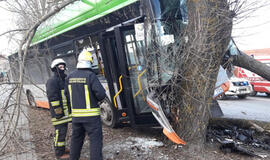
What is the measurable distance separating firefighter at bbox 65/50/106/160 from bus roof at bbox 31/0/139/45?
1940 mm

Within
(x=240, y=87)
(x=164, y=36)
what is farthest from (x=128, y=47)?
(x=240, y=87)

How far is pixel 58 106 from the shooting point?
3.46m

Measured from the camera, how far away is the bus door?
4.11 metres

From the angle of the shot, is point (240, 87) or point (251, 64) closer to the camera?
point (251, 64)

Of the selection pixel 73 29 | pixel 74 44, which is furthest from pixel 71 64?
pixel 73 29

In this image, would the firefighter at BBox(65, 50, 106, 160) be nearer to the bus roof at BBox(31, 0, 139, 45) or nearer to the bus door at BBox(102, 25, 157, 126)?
the bus door at BBox(102, 25, 157, 126)

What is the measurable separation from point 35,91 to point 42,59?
2.25 metres

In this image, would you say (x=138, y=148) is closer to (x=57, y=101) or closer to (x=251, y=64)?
(x=57, y=101)

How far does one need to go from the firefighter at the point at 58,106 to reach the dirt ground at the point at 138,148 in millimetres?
293

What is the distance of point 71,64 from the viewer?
5668mm

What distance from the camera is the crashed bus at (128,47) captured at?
11.6 ft

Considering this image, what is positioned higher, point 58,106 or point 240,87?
point 58,106

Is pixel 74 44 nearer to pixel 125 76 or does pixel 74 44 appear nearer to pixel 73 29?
pixel 73 29

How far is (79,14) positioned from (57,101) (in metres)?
3.01
